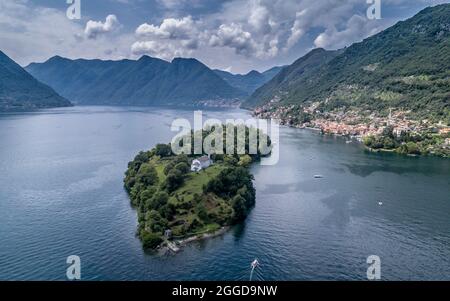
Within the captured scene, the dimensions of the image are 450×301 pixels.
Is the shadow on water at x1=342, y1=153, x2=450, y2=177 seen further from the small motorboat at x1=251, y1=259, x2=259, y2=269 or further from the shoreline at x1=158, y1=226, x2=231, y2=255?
the small motorboat at x1=251, y1=259, x2=259, y2=269

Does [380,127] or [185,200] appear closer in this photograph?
[185,200]

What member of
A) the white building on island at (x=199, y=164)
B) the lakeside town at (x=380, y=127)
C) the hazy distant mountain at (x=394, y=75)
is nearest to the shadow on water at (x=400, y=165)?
the lakeside town at (x=380, y=127)

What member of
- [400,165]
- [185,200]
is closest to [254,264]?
[185,200]

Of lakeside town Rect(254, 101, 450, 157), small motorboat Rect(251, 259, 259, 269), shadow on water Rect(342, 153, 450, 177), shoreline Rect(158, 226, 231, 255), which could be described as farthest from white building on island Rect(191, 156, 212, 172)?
lakeside town Rect(254, 101, 450, 157)

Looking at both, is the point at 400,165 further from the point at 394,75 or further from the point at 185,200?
the point at 394,75

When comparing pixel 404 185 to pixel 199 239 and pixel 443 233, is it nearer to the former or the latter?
Answer: pixel 443 233

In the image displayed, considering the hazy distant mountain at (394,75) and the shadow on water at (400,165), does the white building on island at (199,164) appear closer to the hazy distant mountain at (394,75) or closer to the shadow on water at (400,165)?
the shadow on water at (400,165)

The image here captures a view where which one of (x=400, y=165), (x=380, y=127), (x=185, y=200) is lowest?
(x=185, y=200)

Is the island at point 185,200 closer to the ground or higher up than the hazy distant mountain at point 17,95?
closer to the ground
